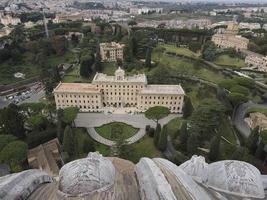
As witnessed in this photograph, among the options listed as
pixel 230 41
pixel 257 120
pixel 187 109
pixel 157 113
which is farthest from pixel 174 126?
pixel 230 41

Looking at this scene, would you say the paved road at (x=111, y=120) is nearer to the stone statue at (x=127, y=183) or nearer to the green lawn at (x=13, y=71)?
the green lawn at (x=13, y=71)

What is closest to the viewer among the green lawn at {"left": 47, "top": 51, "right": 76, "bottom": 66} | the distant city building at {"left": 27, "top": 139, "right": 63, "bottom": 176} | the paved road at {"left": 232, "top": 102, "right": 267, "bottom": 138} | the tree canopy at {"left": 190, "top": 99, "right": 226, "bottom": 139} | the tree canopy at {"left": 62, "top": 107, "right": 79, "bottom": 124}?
the distant city building at {"left": 27, "top": 139, "right": 63, "bottom": 176}

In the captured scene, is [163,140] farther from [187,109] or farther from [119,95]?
[119,95]

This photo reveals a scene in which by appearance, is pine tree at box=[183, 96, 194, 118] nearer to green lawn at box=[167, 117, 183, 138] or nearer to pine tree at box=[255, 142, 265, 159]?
green lawn at box=[167, 117, 183, 138]

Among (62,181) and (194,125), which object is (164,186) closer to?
(62,181)

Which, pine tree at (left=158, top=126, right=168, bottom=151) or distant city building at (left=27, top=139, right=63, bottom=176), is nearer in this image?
distant city building at (left=27, top=139, right=63, bottom=176)

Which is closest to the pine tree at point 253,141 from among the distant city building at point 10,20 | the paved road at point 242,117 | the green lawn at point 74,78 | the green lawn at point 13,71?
the paved road at point 242,117

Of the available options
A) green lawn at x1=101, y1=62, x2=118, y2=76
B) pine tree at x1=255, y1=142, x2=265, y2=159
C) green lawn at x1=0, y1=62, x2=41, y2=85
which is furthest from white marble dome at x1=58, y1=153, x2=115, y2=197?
green lawn at x1=0, y1=62, x2=41, y2=85
